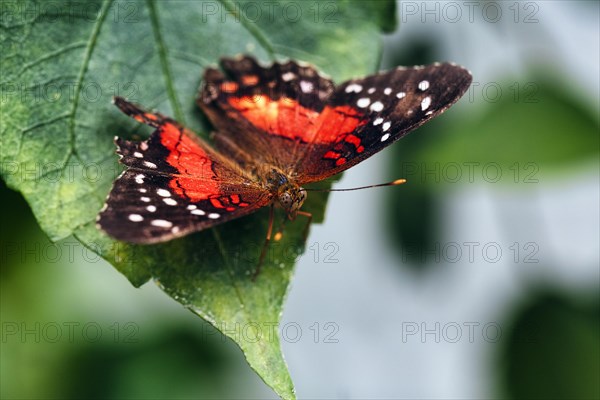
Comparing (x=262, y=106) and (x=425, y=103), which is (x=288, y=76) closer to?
(x=262, y=106)

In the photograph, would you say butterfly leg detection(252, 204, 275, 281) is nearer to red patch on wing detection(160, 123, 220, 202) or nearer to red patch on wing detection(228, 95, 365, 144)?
red patch on wing detection(160, 123, 220, 202)

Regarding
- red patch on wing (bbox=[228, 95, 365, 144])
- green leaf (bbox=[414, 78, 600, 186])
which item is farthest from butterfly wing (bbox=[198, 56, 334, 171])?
green leaf (bbox=[414, 78, 600, 186])

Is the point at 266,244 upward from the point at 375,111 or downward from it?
downward

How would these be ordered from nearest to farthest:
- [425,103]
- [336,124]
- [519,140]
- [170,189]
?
[170,189]
[425,103]
[336,124]
[519,140]

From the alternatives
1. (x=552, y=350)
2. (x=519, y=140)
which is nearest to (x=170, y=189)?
(x=519, y=140)

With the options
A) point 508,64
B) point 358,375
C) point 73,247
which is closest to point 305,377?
point 358,375

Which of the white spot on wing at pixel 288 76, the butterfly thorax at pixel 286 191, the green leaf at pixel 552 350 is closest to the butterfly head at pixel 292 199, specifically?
the butterfly thorax at pixel 286 191

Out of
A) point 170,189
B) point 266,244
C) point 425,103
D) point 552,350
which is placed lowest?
point 552,350
